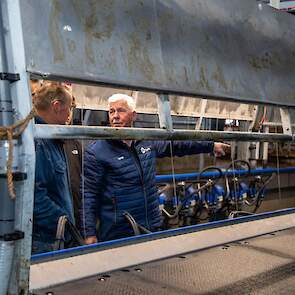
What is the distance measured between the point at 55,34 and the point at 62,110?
39.8 inches

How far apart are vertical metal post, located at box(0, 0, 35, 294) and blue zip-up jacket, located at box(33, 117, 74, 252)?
2.83 ft

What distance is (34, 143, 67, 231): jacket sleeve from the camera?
1625 mm

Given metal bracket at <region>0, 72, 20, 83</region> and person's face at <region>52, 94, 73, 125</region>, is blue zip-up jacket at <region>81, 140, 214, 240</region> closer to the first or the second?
person's face at <region>52, 94, 73, 125</region>

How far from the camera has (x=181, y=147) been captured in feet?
7.50

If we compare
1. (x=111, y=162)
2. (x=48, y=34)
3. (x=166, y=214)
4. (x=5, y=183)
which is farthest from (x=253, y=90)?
(x=166, y=214)

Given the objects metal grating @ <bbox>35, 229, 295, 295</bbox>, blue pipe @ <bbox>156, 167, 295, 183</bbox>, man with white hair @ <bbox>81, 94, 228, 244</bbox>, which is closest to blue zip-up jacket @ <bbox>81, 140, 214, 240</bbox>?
man with white hair @ <bbox>81, 94, 228, 244</bbox>

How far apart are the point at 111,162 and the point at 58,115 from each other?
36 cm

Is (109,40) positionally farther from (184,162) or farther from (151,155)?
(184,162)

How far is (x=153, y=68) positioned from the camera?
981 millimetres

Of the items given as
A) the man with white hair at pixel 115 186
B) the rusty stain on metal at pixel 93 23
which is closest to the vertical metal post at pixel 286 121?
the rusty stain on metal at pixel 93 23

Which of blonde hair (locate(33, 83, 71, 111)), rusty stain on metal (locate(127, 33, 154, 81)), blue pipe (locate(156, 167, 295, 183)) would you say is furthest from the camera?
blue pipe (locate(156, 167, 295, 183))

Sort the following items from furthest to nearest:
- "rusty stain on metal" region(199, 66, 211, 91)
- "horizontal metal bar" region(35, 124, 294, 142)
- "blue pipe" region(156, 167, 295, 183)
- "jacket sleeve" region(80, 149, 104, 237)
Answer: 1. "blue pipe" region(156, 167, 295, 183)
2. "jacket sleeve" region(80, 149, 104, 237)
3. "rusty stain on metal" region(199, 66, 211, 91)
4. "horizontal metal bar" region(35, 124, 294, 142)

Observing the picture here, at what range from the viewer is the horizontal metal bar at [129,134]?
0.78m

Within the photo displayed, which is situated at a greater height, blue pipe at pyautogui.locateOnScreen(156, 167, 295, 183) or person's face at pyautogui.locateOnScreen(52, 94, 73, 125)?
person's face at pyautogui.locateOnScreen(52, 94, 73, 125)
